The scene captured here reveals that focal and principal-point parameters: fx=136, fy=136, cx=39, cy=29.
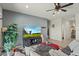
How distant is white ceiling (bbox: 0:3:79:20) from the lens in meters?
2.10

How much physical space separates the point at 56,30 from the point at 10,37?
29.4 inches

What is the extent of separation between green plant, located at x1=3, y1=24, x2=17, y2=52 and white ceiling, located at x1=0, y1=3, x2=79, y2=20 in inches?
11.2

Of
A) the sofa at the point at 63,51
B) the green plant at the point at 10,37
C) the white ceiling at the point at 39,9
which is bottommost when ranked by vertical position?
the sofa at the point at 63,51

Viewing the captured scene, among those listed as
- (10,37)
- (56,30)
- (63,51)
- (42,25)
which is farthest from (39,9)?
(63,51)

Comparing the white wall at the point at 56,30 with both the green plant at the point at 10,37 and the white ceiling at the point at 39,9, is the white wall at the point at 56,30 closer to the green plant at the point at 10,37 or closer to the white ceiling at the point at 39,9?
the white ceiling at the point at 39,9

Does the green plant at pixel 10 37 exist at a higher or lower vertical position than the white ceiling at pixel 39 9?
lower

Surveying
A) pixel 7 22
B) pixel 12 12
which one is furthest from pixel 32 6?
pixel 7 22

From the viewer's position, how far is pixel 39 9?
2168mm

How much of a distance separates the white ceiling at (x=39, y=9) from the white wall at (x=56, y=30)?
72 mm

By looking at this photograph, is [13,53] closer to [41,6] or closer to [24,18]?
[24,18]

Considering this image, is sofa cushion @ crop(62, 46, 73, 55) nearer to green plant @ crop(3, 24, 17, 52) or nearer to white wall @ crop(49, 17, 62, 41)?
white wall @ crop(49, 17, 62, 41)

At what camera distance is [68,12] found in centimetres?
213

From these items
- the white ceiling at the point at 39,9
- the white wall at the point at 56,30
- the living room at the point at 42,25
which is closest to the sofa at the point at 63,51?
the living room at the point at 42,25

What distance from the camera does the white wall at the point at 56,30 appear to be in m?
2.18
